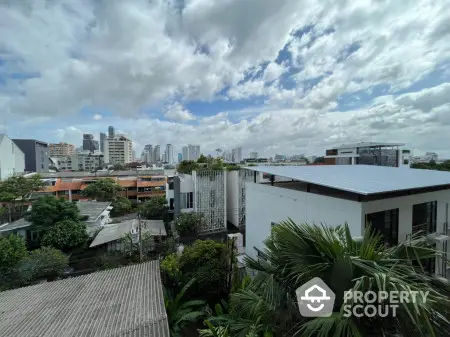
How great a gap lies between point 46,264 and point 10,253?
1.61m

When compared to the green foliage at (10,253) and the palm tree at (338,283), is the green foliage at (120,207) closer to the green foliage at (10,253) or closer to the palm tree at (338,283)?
the green foliage at (10,253)

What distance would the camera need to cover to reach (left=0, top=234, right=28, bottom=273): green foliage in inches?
415

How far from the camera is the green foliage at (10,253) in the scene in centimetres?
1054

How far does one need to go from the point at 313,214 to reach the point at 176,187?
15570mm

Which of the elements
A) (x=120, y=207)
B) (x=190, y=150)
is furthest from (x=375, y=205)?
(x=190, y=150)

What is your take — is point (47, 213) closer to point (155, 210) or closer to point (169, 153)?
point (155, 210)

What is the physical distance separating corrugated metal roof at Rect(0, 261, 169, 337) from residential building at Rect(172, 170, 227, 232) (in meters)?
13.3

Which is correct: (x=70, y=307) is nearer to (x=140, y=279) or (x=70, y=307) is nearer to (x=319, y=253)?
(x=140, y=279)

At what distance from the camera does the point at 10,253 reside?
10633 mm

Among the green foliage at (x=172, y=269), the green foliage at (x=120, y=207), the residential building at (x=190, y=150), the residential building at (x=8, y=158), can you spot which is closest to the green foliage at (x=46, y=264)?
the green foliage at (x=172, y=269)

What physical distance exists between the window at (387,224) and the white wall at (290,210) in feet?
3.56

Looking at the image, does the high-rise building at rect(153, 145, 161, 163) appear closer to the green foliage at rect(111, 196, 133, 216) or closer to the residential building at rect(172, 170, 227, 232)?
the green foliage at rect(111, 196, 133, 216)

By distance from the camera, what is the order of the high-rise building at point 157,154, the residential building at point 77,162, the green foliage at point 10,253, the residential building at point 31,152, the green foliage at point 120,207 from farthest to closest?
the high-rise building at point 157,154, the residential building at point 77,162, the residential building at point 31,152, the green foliage at point 120,207, the green foliage at point 10,253

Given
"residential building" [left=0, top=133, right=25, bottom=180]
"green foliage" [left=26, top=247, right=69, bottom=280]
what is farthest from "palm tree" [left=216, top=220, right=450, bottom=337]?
"residential building" [left=0, top=133, right=25, bottom=180]
